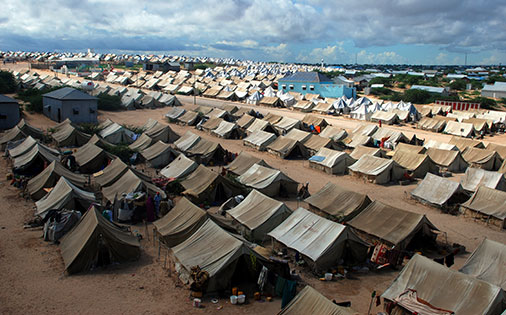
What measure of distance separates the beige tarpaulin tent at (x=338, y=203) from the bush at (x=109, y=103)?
42729 mm

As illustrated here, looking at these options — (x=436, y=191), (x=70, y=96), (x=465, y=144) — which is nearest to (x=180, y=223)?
(x=436, y=191)

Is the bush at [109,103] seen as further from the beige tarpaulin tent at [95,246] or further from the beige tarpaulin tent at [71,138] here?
the beige tarpaulin tent at [95,246]

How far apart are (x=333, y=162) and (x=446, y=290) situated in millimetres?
18272

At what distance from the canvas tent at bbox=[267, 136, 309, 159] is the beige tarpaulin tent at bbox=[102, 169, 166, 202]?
14.2 m

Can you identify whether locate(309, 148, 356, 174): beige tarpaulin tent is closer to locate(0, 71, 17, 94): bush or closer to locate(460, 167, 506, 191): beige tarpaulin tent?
locate(460, 167, 506, 191): beige tarpaulin tent

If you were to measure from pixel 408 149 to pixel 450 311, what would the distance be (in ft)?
77.3

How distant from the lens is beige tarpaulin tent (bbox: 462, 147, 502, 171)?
33031 millimetres

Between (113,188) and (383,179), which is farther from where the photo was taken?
(383,179)

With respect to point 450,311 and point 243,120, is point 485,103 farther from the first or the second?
point 450,311

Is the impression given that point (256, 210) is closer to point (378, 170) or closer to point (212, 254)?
point (212, 254)

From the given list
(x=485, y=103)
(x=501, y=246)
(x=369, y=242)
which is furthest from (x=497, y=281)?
(x=485, y=103)

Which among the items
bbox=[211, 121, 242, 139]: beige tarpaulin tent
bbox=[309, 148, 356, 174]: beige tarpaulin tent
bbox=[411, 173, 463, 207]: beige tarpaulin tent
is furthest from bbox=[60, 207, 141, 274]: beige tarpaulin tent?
bbox=[211, 121, 242, 139]: beige tarpaulin tent

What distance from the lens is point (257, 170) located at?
26531mm

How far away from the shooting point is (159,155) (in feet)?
101
